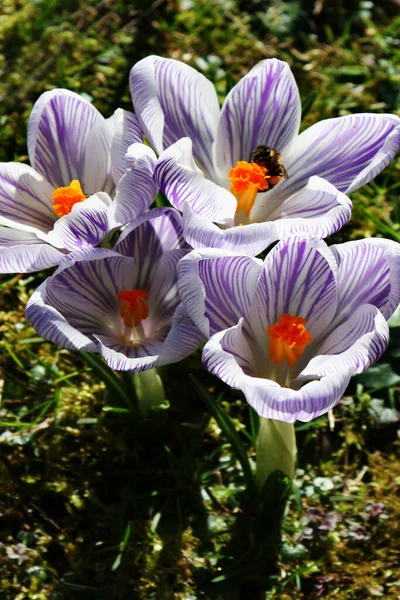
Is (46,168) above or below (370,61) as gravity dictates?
below

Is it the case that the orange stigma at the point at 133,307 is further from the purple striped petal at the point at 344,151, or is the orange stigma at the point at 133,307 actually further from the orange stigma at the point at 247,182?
the purple striped petal at the point at 344,151

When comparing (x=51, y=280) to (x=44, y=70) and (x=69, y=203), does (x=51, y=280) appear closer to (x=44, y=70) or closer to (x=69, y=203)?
(x=69, y=203)

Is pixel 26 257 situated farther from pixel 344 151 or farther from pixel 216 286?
pixel 344 151

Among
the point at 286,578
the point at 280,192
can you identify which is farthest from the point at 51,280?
the point at 286,578

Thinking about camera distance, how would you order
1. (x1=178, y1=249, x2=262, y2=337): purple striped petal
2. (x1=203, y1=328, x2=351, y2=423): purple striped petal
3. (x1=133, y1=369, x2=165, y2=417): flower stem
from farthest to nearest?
(x1=133, y1=369, x2=165, y2=417): flower stem → (x1=178, y1=249, x2=262, y2=337): purple striped petal → (x1=203, y1=328, x2=351, y2=423): purple striped petal

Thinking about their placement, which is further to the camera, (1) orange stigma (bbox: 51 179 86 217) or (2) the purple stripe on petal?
(1) orange stigma (bbox: 51 179 86 217)

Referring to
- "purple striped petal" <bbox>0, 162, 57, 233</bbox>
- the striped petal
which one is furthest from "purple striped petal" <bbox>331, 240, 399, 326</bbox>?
"purple striped petal" <bbox>0, 162, 57, 233</bbox>

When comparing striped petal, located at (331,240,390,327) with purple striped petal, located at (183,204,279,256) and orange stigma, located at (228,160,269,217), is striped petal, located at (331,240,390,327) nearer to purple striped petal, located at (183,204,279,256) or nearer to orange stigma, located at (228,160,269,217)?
purple striped petal, located at (183,204,279,256)

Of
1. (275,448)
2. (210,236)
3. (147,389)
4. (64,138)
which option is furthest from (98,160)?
(275,448)
